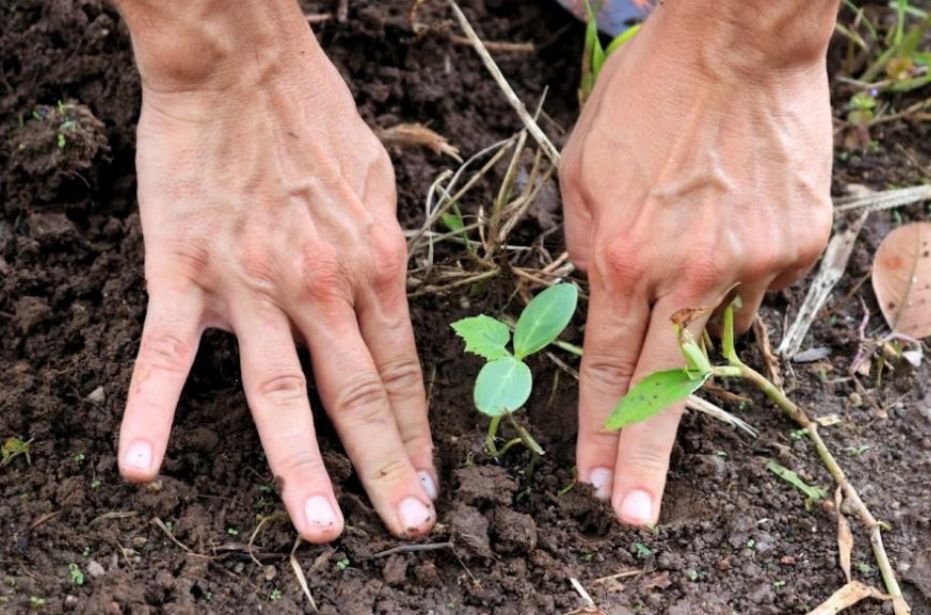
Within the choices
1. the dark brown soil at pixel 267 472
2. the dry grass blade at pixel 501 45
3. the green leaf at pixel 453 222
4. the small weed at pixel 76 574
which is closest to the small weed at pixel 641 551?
the dark brown soil at pixel 267 472

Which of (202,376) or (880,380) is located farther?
(880,380)

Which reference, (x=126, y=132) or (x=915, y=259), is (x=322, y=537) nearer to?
(x=126, y=132)

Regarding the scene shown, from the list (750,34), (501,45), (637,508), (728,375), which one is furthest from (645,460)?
(501,45)

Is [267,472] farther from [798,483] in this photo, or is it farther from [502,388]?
[798,483]

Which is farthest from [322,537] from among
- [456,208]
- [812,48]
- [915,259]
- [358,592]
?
[915,259]

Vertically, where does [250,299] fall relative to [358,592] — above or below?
above

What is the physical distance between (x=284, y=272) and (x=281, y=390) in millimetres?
172

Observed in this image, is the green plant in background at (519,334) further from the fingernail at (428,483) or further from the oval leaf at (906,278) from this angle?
the oval leaf at (906,278)

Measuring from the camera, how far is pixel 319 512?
1.52 meters

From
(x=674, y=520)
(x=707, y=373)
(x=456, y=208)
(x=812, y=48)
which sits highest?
(x=812, y=48)

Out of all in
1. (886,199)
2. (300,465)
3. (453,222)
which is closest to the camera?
(300,465)

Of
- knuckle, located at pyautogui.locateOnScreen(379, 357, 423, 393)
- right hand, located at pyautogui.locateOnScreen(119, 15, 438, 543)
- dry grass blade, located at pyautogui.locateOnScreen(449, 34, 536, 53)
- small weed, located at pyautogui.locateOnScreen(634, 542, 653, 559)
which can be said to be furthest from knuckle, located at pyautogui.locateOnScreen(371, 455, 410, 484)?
dry grass blade, located at pyautogui.locateOnScreen(449, 34, 536, 53)

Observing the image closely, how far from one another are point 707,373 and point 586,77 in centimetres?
83

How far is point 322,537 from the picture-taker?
1.51m
